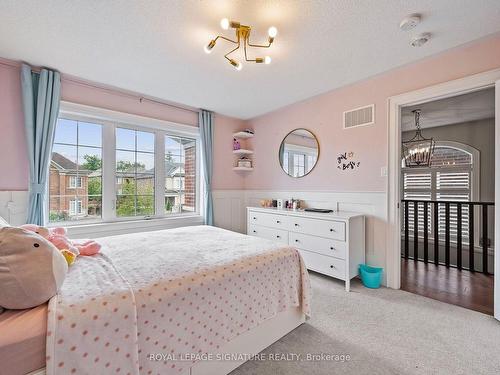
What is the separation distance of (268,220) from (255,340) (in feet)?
6.34

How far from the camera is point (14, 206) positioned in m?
2.45

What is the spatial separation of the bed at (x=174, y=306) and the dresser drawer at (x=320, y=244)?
94 centimetres

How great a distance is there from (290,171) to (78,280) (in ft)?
10.0

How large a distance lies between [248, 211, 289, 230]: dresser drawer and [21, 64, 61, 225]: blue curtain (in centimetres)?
254

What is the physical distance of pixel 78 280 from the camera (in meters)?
1.18

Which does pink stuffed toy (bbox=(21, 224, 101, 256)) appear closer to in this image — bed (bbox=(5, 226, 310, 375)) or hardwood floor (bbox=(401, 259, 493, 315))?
bed (bbox=(5, 226, 310, 375))

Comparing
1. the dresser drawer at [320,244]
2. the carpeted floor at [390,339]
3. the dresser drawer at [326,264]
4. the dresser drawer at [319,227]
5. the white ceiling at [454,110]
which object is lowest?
the carpeted floor at [390,339]

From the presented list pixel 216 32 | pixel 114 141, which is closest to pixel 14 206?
pixel 114 141

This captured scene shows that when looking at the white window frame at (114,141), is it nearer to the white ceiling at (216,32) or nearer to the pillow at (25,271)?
the white ceiling at (216,32)

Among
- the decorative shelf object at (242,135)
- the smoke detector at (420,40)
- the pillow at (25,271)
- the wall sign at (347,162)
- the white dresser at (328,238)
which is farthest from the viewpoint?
the decorative shelf object at (242,135)

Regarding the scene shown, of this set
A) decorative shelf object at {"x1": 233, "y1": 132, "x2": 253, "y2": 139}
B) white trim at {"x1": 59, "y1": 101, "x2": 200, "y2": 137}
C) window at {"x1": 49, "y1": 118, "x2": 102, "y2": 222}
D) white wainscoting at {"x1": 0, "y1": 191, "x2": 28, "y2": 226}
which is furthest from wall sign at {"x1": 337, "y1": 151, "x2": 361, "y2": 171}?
white wainscoting at {"x1": 0, "y1": 191, "x2": 28, "y2": 226}

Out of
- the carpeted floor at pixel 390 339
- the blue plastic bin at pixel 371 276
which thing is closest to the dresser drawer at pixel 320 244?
the blue plastic bin at pixel 371 276

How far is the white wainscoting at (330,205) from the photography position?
2.74 m

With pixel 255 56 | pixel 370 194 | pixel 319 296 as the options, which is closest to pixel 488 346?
pixel 319 296
